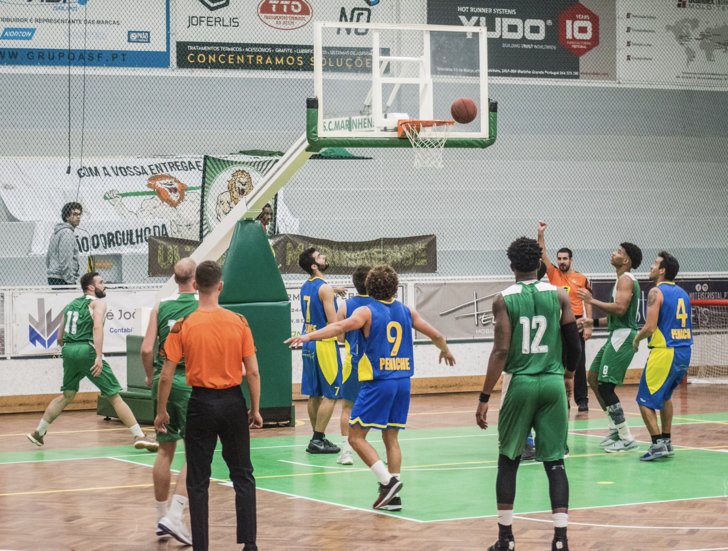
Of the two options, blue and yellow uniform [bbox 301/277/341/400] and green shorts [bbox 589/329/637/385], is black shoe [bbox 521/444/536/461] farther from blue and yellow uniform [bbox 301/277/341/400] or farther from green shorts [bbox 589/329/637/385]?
blue and yellow uniform [bbox 301/277/341/400]

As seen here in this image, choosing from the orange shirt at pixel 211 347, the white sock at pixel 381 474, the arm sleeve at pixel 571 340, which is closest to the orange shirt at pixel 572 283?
the white sock at pixel 381 474

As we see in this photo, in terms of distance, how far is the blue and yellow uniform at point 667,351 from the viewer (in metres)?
12.5

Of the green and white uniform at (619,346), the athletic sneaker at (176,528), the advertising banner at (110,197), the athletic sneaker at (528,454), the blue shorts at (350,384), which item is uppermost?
the advertising banner at (110,197)

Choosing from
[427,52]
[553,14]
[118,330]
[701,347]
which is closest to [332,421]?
[118,330]

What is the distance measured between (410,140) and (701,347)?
9445 millimetres

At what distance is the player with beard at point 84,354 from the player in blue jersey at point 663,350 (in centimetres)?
576

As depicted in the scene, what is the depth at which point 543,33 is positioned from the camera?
24.5m

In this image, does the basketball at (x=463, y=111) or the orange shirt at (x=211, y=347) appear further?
the basketball at (x=463, y=111)

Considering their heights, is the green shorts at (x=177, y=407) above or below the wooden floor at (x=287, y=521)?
above

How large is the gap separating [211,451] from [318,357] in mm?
5339

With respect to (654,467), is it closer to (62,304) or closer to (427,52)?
(427,52)

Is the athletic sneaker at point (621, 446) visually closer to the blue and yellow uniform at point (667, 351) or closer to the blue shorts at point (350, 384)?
the blue and yellow uniform at point (667, 351)

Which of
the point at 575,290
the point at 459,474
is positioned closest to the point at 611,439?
the point at 459,474

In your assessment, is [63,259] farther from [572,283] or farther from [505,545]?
[505,545]
